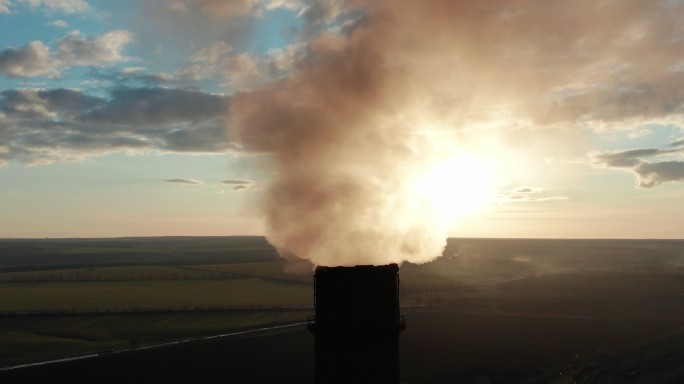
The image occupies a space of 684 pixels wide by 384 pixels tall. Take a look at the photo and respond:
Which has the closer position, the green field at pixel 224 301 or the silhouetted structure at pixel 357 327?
the silhouetted structure at pixel 357 327

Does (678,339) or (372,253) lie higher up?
(372,253)

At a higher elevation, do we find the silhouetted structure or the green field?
the silhouetted structure

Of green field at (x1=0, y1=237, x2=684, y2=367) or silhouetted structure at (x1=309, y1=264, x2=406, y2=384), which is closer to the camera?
silhouetted structure at (x1=309, y1=264, x2=406, y2=384)

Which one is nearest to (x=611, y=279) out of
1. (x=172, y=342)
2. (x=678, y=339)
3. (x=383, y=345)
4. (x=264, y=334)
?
(x=678, y=339)

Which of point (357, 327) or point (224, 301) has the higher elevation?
point (357, 327)

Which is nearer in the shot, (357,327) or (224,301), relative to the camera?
(357,327)

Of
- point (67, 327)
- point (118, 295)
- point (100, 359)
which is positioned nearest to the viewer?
point (100, 359)

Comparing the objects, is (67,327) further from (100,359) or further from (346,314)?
(346,314)

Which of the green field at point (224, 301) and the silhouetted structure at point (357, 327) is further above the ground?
the silhouetted structure at point (357, 327)
